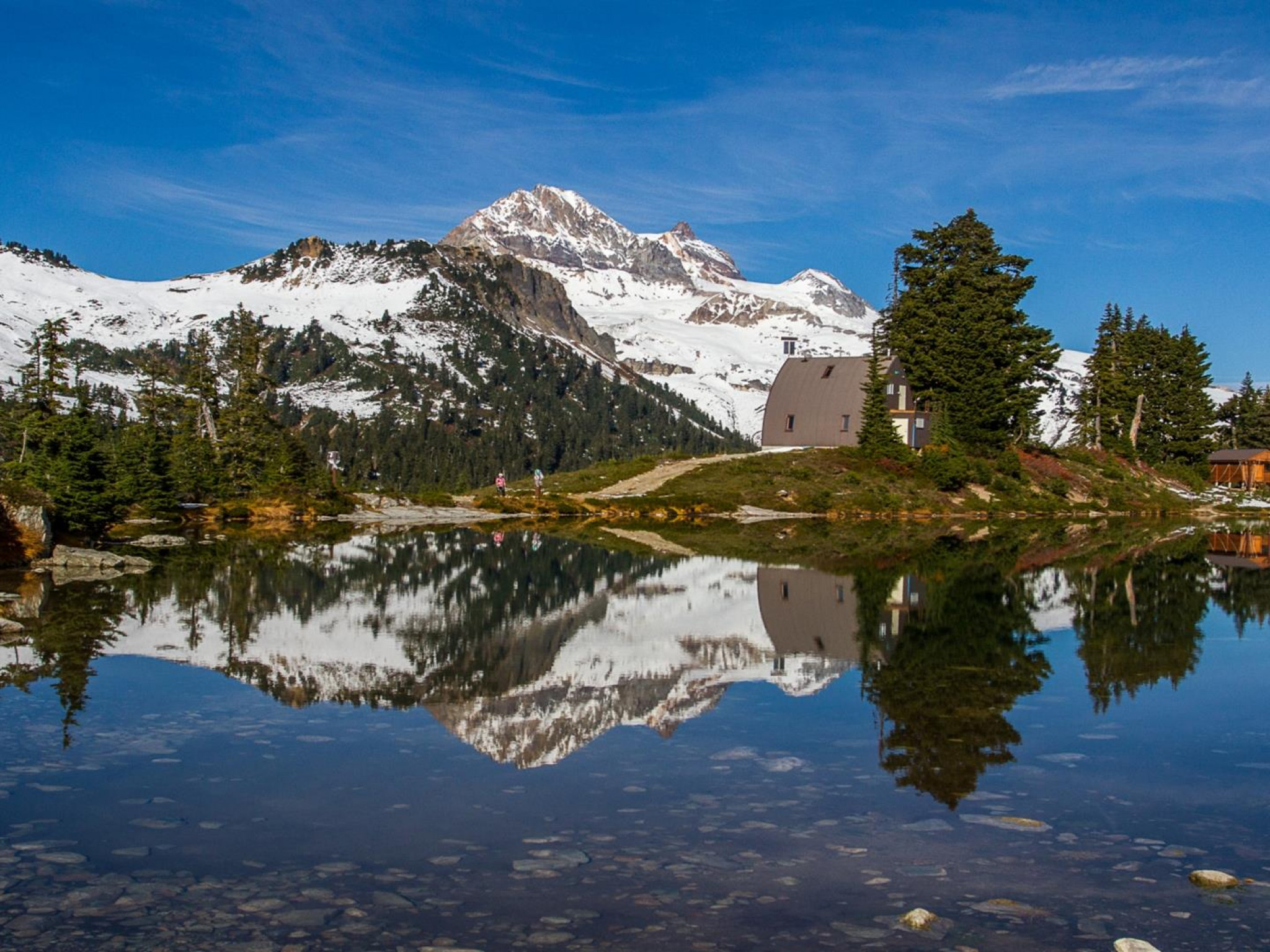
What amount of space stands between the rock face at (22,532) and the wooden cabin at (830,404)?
6231 cm

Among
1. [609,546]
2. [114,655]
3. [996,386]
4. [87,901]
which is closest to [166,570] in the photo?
[114,655]

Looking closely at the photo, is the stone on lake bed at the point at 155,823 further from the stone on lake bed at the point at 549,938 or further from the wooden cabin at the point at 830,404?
the wooden cabin at the point at 830,404

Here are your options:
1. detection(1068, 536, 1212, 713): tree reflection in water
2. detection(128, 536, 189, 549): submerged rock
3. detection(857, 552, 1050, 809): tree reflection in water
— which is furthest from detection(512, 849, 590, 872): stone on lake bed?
detection(128, 536, 189, 549): submerged rock

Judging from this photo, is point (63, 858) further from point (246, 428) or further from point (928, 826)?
point (246, 428)

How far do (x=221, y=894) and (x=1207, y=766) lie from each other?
1020cm

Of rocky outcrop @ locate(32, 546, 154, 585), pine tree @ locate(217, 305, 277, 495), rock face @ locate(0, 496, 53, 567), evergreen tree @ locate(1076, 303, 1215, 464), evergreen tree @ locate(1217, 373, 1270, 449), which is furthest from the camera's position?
evergreen tree @ locate(1217, 373, 1270, 449)

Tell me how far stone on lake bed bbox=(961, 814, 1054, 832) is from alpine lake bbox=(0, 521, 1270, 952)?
70mm

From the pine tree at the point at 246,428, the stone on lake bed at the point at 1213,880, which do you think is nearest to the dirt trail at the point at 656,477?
the pine tree at the point at 246,428

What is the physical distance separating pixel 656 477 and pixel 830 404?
67.0 feet

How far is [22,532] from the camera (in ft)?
101

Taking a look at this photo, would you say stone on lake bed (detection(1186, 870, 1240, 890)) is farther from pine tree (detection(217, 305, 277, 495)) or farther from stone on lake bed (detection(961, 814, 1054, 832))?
pine tree (detection(217, 305, 277, 495))

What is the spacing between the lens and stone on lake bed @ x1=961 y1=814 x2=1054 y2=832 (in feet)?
32.4

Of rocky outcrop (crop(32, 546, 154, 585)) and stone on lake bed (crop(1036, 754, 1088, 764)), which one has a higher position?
rocky outcrop (crop(32, 546, 154, 585))

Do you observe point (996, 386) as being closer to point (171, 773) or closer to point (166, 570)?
point (166, 570)
